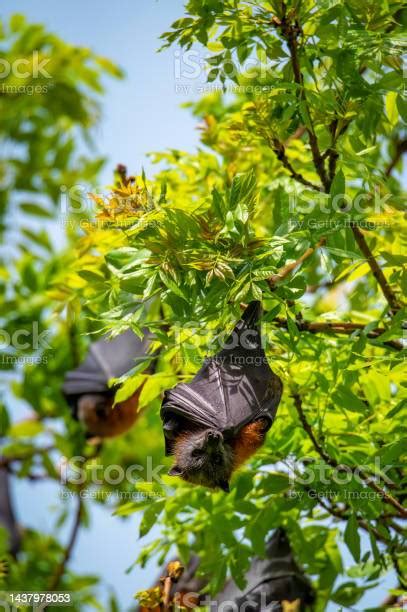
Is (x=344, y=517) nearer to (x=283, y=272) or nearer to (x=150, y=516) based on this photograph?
(x=150, y=516)

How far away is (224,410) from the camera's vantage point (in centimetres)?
348

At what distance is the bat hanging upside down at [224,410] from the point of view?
3.44m

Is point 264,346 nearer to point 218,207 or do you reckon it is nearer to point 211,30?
point 218,207

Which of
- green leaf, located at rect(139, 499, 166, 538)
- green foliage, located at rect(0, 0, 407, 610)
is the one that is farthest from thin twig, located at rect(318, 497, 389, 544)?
green leaf, located at rect(139, 499, 166, 538)

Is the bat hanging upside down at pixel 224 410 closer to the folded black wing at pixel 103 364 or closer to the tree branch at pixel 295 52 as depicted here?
the tree branch at pixel 295 52

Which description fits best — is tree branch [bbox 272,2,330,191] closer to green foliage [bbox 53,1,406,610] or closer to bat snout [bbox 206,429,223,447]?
green foliage [bbox 53,1,406,610]

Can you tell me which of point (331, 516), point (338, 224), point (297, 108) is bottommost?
point (331, 516)

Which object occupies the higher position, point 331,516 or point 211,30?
point 211,30

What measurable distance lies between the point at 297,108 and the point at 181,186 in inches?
41.1

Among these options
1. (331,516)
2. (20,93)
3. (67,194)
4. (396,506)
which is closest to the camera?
(396,506)

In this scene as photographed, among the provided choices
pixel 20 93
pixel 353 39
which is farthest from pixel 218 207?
pixel 20 93

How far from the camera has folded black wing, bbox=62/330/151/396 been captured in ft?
20.4

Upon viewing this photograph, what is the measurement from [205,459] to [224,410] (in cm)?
19

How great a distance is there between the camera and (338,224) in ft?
11.5
